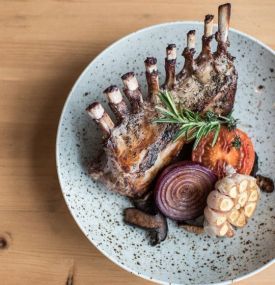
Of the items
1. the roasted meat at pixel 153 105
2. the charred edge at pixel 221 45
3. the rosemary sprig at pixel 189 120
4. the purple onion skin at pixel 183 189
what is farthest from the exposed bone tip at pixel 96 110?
the charred edge at pixel 221 45

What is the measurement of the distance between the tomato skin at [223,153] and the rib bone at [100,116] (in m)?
0.24

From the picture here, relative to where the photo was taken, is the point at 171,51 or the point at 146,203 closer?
the point at 171,51

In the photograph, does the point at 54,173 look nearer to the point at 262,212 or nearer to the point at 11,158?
the point at 11,158

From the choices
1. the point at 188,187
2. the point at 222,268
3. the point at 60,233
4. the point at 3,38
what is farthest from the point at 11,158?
the point at 222,268

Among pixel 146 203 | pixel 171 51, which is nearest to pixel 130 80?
pixel 171 51

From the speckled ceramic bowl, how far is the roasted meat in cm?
10

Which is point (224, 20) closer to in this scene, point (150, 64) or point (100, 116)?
point (150, 64)

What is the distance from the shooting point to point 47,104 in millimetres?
1793

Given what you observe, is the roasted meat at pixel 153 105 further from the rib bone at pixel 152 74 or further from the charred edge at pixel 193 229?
the charred edge at pixel 193 229

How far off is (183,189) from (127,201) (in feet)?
0.55

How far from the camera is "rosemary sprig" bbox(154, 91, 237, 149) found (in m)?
1.49

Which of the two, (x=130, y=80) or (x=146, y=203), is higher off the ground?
(x=130, y=80)

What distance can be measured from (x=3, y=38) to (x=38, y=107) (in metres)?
0.25

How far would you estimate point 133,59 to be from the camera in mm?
1719
